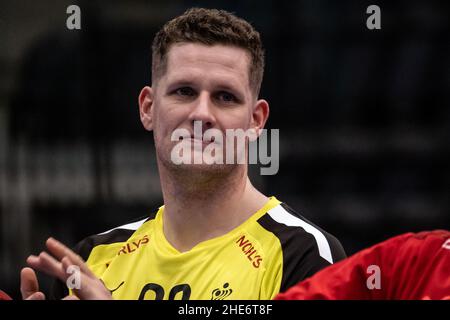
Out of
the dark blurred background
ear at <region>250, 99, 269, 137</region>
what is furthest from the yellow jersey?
the dark blurred background

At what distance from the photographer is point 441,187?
394 centimetres

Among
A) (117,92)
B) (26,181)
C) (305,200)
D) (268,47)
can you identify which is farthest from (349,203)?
(26,181)

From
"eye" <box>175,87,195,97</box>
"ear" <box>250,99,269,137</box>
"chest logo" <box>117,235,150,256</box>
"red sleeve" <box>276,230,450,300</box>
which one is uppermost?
"eye" <box>175,87,195,97</box>

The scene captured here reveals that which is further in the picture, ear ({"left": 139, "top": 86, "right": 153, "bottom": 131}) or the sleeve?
ear ({"left": 139, "top": 86, "right": 153, "bottom": 131})

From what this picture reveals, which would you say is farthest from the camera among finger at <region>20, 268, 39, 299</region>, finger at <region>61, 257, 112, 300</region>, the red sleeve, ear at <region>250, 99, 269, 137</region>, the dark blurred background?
the dark blurred background

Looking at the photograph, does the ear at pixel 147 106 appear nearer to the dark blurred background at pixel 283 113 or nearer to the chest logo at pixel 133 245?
the chest logo at pixel 133 245

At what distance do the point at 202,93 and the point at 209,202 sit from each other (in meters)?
0.36

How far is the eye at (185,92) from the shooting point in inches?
89.6

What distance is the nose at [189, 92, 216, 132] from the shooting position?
220 centimetres

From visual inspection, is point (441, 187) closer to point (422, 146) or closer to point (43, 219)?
point (422, 146)

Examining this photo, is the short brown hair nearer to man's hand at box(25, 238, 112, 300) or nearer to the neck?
the neck

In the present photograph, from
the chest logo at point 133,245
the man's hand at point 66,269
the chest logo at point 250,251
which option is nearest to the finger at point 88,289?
the man's hand at point 66,269

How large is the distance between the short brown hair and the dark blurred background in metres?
1.25

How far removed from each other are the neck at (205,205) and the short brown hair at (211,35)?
1.07 ft
